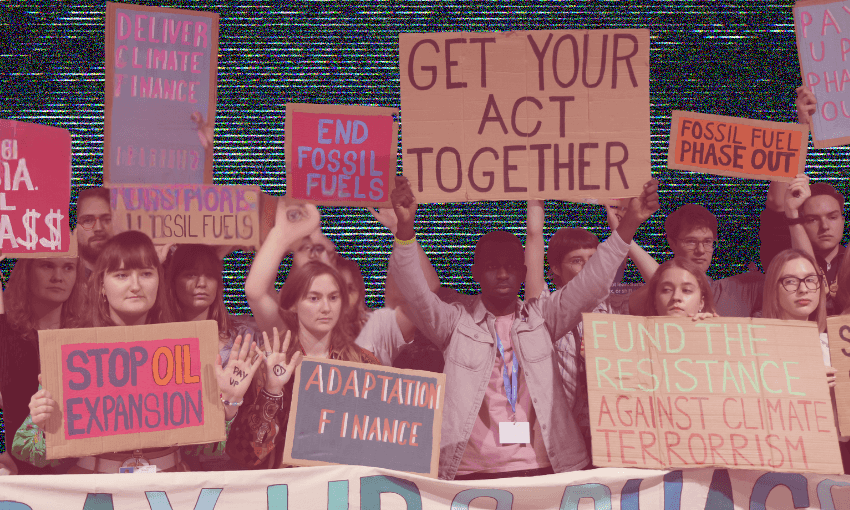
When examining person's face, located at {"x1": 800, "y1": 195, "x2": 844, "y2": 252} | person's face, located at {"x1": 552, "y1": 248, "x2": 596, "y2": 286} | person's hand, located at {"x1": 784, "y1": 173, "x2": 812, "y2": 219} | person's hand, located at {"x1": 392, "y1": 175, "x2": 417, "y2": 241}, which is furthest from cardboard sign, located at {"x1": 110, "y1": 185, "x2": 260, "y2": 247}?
person's face, located at {"x1": 800, "y1": 195, "x2": 844, "y2": 252}

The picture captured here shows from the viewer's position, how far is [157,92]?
4.06 metres

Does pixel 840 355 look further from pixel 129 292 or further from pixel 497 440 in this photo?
pixel 129 292

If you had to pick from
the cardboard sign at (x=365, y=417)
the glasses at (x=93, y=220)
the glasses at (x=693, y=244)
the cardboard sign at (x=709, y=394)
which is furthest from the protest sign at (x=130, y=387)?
the glasses at (x=693, y=244)

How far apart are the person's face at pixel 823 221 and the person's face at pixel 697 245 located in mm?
428

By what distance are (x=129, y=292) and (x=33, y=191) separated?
0.71m

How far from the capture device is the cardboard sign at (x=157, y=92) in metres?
4.00

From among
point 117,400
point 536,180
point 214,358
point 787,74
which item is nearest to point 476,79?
point 536,180

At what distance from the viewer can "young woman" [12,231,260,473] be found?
3109 mm

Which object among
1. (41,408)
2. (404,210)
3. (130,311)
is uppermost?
(404,210)

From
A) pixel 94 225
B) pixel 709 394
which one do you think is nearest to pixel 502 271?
pixel 709 394

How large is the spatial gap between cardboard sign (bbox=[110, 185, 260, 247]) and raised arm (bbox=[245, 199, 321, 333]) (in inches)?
6.4

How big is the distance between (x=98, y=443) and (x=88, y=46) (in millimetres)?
2638

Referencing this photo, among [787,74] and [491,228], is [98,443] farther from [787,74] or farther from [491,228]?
[787,74]

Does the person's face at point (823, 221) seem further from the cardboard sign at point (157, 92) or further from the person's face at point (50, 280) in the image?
the person's face at point (50, 280)
